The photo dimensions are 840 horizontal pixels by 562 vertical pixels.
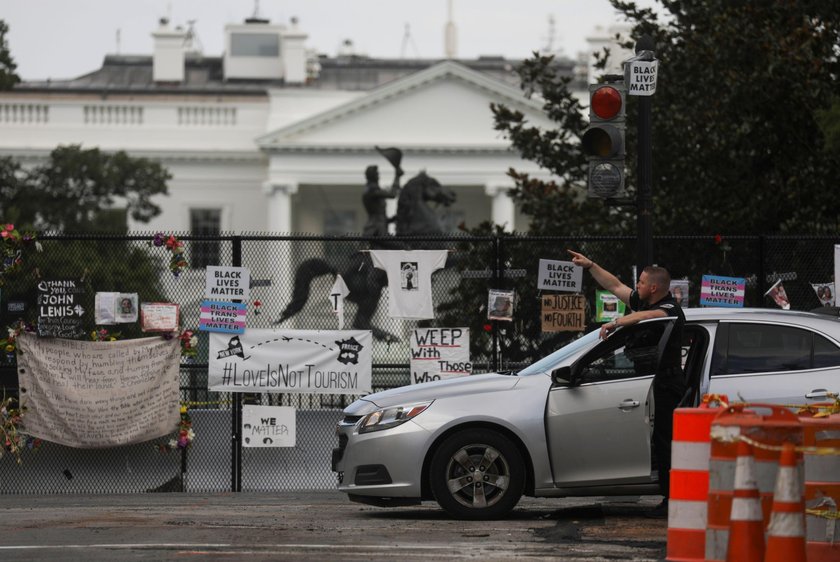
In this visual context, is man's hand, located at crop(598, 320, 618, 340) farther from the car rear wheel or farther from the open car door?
the car rear wheel

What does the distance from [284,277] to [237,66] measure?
2738 inches

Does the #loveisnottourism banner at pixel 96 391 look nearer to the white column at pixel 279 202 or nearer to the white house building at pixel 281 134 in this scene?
the white house building at pixel 281 134

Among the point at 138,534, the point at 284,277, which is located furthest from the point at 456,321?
the point at 138,534

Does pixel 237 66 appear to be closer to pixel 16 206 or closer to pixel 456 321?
pixel 16 206

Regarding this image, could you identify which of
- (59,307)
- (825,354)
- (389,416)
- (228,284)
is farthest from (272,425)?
(825,354)

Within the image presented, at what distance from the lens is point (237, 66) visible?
8419 cm

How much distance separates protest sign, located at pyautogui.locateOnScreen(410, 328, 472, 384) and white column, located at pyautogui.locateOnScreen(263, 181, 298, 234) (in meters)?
59.1

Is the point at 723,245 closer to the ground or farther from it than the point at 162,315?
farther from it

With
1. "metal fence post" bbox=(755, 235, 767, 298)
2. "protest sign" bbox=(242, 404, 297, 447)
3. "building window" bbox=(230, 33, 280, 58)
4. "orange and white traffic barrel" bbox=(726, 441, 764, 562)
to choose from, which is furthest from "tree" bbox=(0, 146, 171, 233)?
"orange and white traffic barrel" bbox=(726, 441, 764, 562)

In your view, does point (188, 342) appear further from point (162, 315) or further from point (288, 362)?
point (288, 362)

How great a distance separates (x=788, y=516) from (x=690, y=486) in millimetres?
793

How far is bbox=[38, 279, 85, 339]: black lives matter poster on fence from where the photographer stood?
48.7ft

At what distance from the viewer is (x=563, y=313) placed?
1488cm

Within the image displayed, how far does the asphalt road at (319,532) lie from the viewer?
9.55m
